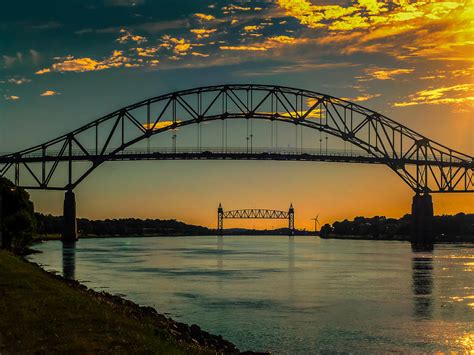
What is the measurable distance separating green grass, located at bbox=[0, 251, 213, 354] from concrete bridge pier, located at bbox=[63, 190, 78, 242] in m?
102

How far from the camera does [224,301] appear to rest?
41.8 metres

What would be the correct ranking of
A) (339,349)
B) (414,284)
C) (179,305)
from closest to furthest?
(339,349), (179,305), (414,284)

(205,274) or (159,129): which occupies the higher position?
(159,129)

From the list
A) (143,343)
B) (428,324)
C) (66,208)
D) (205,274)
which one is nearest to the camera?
(143,343)

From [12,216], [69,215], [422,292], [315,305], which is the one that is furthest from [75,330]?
[69,215]

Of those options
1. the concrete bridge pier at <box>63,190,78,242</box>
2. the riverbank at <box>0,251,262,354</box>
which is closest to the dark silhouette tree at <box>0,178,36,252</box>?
the riverbank at <box>0,251,262,354</box>

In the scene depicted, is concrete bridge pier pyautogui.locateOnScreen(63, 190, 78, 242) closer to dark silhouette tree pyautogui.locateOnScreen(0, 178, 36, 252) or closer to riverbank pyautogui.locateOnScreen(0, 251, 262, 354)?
dark silhouette tree pyautogui.locateOnScreen(0, 178, 36, 252)

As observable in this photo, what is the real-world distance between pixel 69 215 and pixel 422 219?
7237 centimetres

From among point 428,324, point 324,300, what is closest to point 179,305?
point 324,300

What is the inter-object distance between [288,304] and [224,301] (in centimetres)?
396

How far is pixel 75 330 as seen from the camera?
64.2 feet

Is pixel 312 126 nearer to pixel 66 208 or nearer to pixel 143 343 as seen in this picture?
pixel 66 208

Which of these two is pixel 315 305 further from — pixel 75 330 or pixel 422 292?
pixel 75 330

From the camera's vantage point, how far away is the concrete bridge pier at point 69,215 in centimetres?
12725
